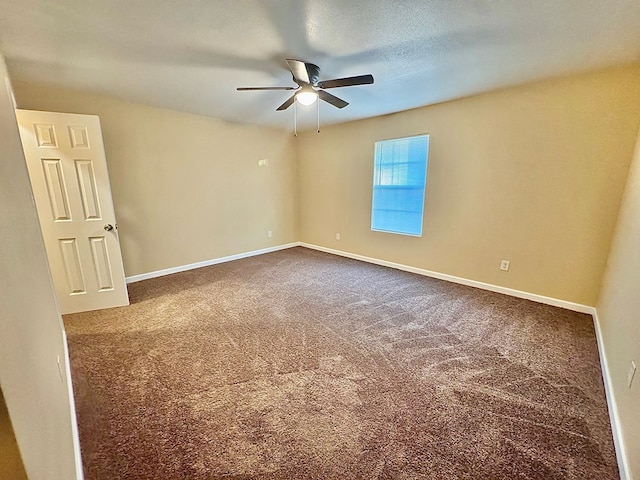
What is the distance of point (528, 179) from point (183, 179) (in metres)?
4.33

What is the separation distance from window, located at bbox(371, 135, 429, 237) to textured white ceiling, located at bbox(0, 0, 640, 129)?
36.3 inches

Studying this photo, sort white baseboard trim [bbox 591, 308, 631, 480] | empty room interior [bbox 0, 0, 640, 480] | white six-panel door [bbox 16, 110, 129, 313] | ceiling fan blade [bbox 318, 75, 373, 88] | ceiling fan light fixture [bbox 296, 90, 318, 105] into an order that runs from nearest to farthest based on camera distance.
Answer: white baseboard trim [bbox 591, 308, 631, 480]
empty room interior [bbox 0, 0, 640, 480]
ceiling fan blade [bbox 318, 75, 373, 88]
ceiling fan light fixture [bbox 296, 90, 318, 105]
white six-panel door [bbox 16, 110, 129, 313]

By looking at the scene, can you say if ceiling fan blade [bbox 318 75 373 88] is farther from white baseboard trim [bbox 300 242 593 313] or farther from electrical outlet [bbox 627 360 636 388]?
white baseboard trim [bbox 300 242 593 313]

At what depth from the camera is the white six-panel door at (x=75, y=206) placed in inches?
102

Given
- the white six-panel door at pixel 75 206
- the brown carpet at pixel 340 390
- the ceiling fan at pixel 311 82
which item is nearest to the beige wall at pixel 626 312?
the brown carpet at pixel 340 390

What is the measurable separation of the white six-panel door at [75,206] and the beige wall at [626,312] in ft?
13.3

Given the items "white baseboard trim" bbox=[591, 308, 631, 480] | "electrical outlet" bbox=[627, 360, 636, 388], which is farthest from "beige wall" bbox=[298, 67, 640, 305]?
"electrical outlet" bbox=[627, 360, 636, 388]

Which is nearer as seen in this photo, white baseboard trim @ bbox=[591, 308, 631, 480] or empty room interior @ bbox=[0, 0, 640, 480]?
white baseboard trim @ bbox=[591, 308, 631, 480]

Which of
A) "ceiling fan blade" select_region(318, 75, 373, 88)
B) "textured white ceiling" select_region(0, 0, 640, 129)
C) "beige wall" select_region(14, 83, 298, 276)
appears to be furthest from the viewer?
"beige wall" select_region(14, 83, 298, 276)

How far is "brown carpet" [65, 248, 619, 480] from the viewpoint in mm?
1364

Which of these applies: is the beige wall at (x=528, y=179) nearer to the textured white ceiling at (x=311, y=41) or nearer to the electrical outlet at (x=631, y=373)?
the textured white ceiling at (x=311, y=41)

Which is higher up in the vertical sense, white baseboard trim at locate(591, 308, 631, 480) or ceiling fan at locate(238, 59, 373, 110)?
ceiling fan at locate(238, 59, 373, 110)

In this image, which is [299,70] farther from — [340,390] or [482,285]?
[482,285]

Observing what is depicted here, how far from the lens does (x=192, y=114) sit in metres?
3.94
